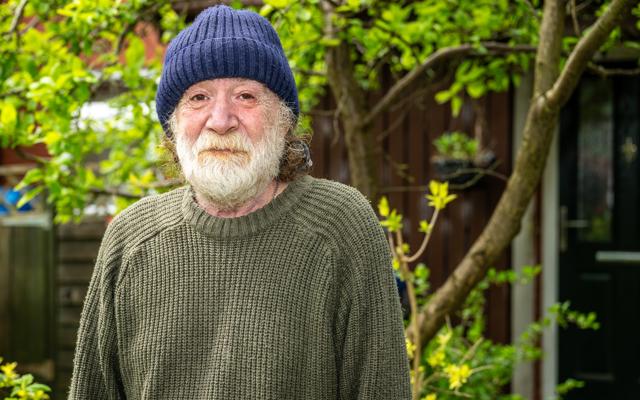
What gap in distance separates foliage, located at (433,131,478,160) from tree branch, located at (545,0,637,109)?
2.33 metres

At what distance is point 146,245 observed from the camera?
6.32ft

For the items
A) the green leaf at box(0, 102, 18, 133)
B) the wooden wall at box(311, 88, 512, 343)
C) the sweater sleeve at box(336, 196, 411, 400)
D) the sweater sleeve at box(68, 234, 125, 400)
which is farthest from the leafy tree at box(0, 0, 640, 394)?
the wooden wall at box(311, 88, 512, 343)

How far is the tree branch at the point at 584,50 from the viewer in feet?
9.07

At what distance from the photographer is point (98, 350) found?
1951 millimetres

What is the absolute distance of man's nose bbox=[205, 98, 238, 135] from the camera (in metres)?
1.83

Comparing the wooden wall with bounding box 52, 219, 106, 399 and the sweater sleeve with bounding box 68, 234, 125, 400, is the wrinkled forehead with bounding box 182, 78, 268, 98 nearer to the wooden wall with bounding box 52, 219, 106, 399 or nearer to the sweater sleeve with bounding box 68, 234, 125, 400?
the sweater sleeve with bounding box 68, 234, 125, 400

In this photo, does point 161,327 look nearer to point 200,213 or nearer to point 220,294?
point 220,294

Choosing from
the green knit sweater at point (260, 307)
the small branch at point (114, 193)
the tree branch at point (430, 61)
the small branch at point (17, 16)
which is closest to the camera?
the green knit sweater at point (260, 307)

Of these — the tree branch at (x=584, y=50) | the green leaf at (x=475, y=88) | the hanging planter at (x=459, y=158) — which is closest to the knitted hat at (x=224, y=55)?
the tree branch at (x=584, y=50)

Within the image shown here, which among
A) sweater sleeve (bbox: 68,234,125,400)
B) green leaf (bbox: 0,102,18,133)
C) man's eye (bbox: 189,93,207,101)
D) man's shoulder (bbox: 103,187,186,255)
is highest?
green leaf (bbox: 0,102,18,133)

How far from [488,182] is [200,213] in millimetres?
3857

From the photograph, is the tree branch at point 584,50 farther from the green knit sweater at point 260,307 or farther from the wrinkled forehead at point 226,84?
the wrinkled forehead at point 226,84

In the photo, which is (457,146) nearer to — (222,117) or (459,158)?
(459,158)

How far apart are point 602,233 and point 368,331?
4078mm
